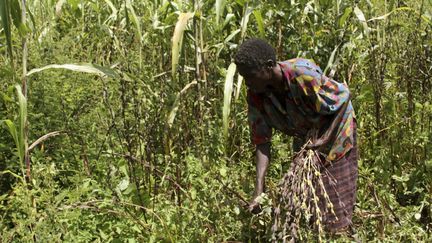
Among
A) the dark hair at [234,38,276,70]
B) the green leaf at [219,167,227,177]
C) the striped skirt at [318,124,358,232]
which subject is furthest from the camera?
the striped skirt at [318,124,358,232]

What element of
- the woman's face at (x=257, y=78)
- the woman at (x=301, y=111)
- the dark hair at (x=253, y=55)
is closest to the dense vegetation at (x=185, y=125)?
the woman at (x=301, y=111)

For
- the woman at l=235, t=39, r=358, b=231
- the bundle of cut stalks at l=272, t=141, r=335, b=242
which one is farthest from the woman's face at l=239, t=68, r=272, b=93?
the bundle of cut stalks at l=272, t=141, r=335, b=242

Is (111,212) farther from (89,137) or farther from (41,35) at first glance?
(41,35)

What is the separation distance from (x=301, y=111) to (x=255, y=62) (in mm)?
394

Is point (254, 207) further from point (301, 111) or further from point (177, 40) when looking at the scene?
point (177, 40)

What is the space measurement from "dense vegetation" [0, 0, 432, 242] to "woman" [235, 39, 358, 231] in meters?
0.15

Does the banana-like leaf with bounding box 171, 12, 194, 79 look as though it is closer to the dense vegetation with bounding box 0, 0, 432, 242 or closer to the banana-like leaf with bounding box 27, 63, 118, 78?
the dense vegetation with bounding box 0, 0, 432, 242

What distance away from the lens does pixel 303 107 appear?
259cm

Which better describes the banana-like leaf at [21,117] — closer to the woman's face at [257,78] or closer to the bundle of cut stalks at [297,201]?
the woman's face at [257,78]

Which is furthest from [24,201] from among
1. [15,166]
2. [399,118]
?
[399,118]

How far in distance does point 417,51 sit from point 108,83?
6.02 feet

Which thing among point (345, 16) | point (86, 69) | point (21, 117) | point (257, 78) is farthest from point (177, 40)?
point (345, 16)

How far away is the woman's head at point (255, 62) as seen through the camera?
233 centimetres

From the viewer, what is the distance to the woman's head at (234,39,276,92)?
7.65 feet
